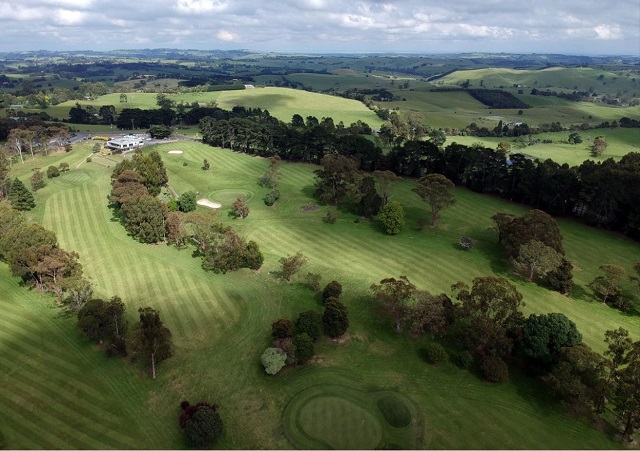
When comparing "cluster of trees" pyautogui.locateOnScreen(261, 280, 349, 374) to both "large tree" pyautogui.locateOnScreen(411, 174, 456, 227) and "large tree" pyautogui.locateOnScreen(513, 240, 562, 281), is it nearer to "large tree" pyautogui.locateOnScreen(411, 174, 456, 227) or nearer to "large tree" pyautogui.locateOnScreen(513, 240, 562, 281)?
"large tree" pyautogui.locateOnScreen(513, 240, 562, 281)

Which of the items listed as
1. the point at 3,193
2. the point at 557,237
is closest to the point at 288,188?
the point at 557,237

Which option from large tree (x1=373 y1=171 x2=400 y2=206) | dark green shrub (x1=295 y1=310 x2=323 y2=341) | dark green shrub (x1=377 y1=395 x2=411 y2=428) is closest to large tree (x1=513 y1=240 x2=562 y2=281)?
large tree (x1=373 y1=171 x2=400 y2=206)

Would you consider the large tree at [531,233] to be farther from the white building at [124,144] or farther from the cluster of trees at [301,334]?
the white building at [124,144]

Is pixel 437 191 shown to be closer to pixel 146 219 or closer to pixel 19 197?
pixel 146 219

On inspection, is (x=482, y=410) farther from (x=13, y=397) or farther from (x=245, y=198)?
(x=245, y=198)

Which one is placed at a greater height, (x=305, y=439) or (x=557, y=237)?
(x=557, y=237)

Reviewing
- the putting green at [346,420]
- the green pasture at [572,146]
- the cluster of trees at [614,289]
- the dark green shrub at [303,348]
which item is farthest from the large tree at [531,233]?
the green pasture at [572,146]
